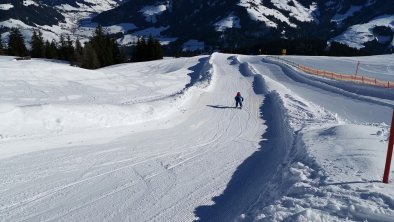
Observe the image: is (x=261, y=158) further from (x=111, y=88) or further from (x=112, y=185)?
(x=111, y=88)

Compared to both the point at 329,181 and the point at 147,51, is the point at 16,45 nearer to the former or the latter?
the point at 147,51

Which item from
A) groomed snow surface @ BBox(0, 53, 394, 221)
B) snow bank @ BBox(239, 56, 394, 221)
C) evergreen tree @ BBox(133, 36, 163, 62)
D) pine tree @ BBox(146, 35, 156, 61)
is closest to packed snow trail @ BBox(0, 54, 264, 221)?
groomed snow surface @ BBox(0, 53, 394, 221)

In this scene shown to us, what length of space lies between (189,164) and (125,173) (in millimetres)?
2004

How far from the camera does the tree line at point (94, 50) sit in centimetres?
7538

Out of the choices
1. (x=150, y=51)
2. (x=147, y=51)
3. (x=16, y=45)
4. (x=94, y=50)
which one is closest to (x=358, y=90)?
(x=94, y=50)

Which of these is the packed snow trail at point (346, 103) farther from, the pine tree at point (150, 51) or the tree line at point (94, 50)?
the pine tree at point (150, 51)

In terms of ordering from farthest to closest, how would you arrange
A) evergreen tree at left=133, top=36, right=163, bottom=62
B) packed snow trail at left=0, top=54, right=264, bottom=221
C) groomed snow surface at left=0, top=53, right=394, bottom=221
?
evergreen tree at left=133, top=36, right=163, bottom=62
packed snow trail at left=0, top=54, right=264, bottom=221
groomed snow surface at left=0, top=53, right=394, bottom=221

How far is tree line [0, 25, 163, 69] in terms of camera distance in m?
75.4

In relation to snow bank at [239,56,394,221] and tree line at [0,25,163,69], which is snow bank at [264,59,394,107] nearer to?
snow bank at [239,56,394,221]

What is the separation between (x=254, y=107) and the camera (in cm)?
2323

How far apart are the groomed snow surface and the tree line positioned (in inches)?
2298

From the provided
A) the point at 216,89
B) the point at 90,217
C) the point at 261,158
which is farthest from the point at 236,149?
the point at 216,89

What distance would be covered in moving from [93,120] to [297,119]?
8917mm

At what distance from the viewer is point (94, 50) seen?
77.4 m
